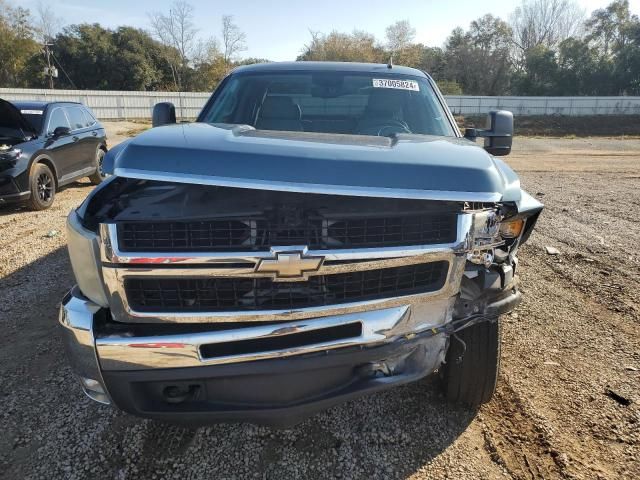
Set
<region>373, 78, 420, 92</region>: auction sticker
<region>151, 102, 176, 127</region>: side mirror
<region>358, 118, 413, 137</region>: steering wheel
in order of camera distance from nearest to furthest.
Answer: <region>358, 118, 413, 137</region>: steering wheel < <region>373, 78, 420, 92</region>: auction sticker < <region>151, 102, 176, 127</region>: side mirror

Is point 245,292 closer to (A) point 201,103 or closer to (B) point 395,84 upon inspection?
(B) point 395,84

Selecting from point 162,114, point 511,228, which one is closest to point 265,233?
point 511,228

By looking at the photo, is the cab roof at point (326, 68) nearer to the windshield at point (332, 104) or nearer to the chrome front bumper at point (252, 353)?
the windshield at point (332, 104)

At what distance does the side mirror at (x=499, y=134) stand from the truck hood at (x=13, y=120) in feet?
23.3

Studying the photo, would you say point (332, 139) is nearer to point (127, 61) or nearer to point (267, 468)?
point (267, 468)

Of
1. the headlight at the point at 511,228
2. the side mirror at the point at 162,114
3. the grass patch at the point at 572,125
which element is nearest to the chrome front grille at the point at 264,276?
the headlight at the point at 511,228

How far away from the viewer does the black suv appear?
7074mm

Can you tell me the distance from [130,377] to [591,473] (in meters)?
Result: 2.14

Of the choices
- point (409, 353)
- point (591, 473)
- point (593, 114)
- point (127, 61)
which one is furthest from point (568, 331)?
point (127, 61)

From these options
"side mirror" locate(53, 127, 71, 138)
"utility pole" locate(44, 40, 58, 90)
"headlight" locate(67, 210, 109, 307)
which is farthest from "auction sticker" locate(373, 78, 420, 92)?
"utility pole" locate(44, 40, 58, 90)

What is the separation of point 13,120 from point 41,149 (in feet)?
2.17

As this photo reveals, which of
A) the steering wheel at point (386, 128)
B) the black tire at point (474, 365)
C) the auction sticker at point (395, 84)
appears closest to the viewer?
the black tire at point (474, 365)

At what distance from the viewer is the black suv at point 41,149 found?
23.2 ft

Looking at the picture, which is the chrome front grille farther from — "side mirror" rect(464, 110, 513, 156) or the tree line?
the tree line
